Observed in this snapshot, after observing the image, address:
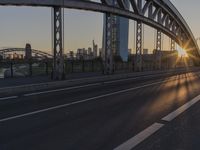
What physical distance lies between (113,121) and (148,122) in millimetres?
844

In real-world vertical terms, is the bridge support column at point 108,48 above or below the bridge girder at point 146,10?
below

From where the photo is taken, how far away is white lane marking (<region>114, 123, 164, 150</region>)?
624cm

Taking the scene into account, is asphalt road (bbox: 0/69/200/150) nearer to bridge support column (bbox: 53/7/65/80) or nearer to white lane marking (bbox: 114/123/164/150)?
white lane marking (bbox: 114/123/164/150)

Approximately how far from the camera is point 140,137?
22.8ft

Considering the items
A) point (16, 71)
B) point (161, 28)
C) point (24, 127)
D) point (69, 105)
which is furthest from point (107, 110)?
point (161, 28)

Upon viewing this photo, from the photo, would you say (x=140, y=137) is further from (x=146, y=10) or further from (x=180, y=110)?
(x=146, y=10)

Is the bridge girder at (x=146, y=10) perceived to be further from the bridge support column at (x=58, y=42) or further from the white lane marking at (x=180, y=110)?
the white lane marking at (x=180, y=110)

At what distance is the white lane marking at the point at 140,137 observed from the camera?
Result: 6238 millimetres

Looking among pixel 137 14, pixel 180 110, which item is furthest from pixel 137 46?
pixel 180 110

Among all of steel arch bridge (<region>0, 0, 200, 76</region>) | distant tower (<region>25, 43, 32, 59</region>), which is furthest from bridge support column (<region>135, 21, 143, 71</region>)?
distant tower (<region>25, 43, 32, 59</region>)

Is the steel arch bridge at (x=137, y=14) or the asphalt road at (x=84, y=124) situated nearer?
the asphalt road at (x=84, y=124)

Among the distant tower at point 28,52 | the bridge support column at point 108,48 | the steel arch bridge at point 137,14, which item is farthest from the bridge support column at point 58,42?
the distant tower at point 28,52

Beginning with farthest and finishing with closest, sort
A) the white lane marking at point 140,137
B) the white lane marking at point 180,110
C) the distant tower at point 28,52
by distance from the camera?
the distant tower at point 28,52, the white lane marking at point 180,110, the white lane marking at point 140,137

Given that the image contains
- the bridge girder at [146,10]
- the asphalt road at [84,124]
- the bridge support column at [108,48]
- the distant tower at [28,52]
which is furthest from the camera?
the distant tower at [28,52]
